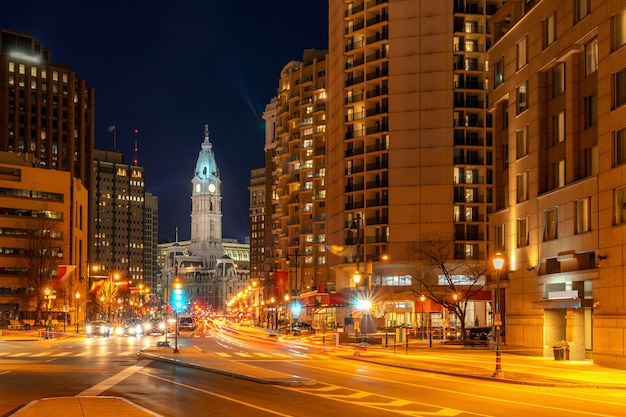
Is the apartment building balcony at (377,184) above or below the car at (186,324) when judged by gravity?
above

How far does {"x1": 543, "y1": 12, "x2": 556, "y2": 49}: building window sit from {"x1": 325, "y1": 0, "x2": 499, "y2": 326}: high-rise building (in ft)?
173

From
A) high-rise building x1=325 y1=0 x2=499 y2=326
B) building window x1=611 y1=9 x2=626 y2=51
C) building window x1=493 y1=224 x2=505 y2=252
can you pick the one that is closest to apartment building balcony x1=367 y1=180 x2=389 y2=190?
high-rise building x1=325 y1=0 x2=499 y2=326

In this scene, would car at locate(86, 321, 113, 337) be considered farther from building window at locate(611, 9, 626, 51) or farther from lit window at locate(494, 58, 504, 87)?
building window at locate(611, 9, 626, 51)

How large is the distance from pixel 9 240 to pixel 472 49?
8289 centimetres

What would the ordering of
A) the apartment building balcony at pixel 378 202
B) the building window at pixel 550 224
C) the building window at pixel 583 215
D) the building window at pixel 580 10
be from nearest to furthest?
the building window at pixel 583 215, the building window at pixel 580 10, the building window at pixel 550 224, the apartment building balcony at pixel 378 202

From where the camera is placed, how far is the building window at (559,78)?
49.5 m

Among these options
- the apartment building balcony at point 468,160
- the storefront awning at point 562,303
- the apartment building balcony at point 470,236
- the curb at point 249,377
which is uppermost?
the apartment building balcony at point 468,160

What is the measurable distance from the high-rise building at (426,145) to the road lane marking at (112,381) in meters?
67.2

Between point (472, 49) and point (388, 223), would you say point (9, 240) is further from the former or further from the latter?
point (472, 49)

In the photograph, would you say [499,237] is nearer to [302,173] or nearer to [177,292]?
[177,292]

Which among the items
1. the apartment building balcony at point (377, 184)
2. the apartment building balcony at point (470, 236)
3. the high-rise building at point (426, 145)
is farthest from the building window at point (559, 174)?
the apartment building balcony at point (377, 184)

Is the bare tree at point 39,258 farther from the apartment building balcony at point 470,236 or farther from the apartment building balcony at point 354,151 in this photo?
the apartment building balcony at point 470,236

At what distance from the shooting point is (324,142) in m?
145

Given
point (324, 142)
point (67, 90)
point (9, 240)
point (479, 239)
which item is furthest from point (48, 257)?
point (67, 90)
